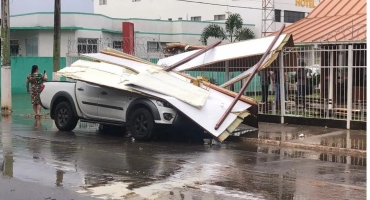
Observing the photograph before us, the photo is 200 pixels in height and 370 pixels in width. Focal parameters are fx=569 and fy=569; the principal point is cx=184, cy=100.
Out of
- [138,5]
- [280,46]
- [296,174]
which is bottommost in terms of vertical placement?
[296,174]

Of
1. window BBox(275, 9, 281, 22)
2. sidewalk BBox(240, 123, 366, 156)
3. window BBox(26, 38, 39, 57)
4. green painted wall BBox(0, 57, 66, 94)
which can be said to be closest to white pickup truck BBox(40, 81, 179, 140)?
sidewalk BBox(240, 123, 366, 156)

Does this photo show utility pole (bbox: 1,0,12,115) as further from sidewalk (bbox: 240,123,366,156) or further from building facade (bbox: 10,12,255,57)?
building facade (bbox: 10,12,255,57)

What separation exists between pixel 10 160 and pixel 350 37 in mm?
9340

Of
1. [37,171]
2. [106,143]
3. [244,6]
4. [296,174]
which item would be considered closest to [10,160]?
[37,171]

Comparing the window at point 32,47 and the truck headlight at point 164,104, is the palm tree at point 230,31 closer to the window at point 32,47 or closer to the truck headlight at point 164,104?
the window at point 32,47

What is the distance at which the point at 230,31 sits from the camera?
42406 mm

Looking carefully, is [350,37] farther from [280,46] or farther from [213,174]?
[213,174]

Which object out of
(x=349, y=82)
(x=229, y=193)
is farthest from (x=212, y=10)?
(x=229, y=193)

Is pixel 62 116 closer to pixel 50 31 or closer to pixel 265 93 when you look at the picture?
pixel 265 93

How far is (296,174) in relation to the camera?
881 centimetres

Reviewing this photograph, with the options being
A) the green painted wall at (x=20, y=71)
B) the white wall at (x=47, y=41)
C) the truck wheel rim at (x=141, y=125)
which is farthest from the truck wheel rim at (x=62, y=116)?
the white wall at (x=47, y=41)

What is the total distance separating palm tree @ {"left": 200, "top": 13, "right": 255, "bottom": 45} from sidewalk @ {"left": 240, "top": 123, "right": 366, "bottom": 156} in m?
26.2

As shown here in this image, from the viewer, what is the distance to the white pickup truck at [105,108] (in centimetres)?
1207

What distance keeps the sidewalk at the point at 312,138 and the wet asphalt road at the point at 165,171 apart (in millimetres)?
453
